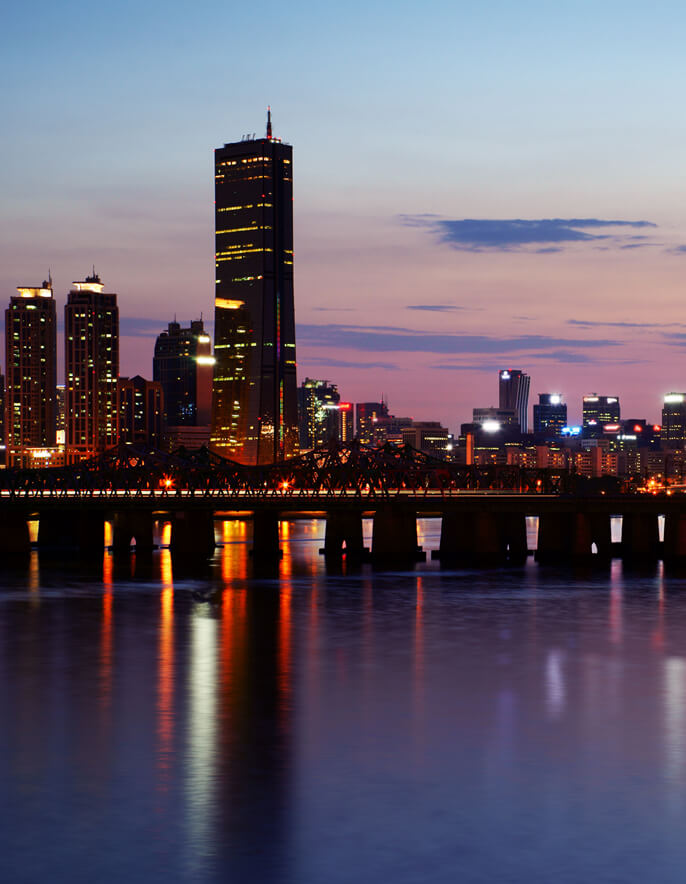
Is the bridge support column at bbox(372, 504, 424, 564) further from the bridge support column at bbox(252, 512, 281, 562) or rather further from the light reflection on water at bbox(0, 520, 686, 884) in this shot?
the light reflection on water at bbox(0, 520, 686, 884)

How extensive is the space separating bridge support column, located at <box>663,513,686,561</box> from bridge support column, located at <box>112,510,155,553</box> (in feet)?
171

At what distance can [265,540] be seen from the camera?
127 m

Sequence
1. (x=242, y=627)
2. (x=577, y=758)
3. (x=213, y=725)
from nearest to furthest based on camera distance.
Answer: (x=577, y=758), (x=213, y=725), (x=242, y=627)

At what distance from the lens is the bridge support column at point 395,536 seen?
390ft

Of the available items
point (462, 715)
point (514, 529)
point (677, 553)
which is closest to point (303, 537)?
point (514, 529)

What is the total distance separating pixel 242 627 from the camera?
228 feet

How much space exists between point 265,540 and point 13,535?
2586 centimetres

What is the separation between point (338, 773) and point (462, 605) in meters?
45.0

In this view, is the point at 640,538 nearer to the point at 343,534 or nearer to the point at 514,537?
the point at 514,537

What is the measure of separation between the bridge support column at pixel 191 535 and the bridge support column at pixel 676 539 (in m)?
43.0

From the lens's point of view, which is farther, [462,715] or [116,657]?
[116,657]

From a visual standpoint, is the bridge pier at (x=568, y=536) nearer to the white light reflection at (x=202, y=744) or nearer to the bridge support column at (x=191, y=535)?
the bridge support column at (x=191, y=535)

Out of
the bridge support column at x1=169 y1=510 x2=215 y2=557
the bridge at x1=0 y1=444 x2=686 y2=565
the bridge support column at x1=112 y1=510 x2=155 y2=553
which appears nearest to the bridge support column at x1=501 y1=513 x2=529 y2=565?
the bridge at x1=0 y1=444 x2=686 y2=565

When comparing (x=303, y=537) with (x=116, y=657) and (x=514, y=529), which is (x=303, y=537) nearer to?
(x=514, y=529)
